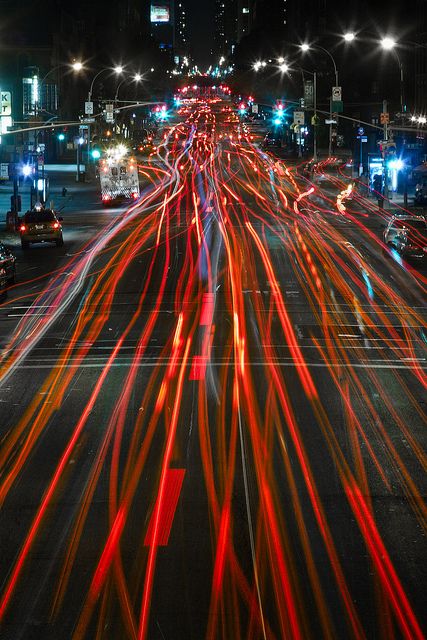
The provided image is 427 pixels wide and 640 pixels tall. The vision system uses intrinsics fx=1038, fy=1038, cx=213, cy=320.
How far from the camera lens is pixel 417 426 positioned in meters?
15.8

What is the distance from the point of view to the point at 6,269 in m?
31.5

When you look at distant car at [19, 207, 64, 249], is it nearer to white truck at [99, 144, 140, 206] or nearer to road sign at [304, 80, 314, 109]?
white truck at [99, 144, 140, 206]

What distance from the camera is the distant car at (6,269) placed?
1208 inches

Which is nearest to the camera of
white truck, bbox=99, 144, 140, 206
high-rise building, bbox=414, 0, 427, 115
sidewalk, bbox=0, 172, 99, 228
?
white truck, bbox=99, 144, 140, 206

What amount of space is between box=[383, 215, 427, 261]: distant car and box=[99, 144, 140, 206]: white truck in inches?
970

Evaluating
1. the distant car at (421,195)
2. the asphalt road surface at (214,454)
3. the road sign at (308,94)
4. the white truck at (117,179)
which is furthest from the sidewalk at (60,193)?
→ the asphalt road surface at (214,454)

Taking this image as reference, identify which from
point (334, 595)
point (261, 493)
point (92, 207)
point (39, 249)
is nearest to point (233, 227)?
point (39, 249)

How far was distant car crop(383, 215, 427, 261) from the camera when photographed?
128ft

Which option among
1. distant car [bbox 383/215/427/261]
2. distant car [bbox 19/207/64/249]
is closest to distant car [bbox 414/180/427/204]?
distant car [bbox 383/215/427/261]

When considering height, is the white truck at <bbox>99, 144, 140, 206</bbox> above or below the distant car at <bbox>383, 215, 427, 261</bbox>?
above

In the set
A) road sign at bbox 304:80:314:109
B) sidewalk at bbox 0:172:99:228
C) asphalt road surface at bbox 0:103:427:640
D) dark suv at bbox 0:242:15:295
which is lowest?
asphalt road surface at bbox 0:103:427:640

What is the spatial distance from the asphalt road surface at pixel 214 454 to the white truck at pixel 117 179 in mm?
28370

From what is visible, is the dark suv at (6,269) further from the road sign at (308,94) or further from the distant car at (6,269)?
the road sign at (308,94)

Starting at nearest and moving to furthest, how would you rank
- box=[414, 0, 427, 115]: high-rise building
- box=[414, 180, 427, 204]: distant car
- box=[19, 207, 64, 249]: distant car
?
box=[19, 207, 64, 249]: distant car, box=[414, 180, 427, 204]: distant car, box=[414, 0, 427, 115]: high-rise building
